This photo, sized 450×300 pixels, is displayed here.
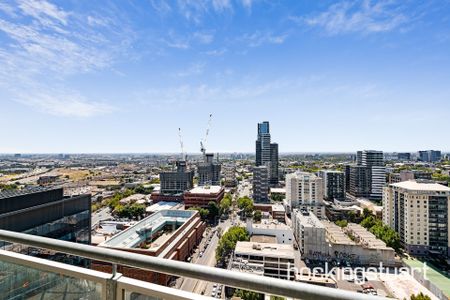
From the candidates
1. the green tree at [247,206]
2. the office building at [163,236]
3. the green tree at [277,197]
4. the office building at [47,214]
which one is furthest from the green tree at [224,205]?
the office building at [47,214]

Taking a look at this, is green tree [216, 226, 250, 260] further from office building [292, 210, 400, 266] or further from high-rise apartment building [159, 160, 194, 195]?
high-rise apartment building [159, 160, 194, 195]

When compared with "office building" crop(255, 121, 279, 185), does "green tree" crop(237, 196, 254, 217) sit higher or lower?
lower

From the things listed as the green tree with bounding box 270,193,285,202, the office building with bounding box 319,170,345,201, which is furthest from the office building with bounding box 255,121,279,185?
the office building with bounding box 319,170,345,201

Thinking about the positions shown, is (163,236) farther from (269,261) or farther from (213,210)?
(213,210)

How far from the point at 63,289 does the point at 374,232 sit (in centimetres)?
1758

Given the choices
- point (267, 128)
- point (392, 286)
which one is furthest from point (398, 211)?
point (267, 128)

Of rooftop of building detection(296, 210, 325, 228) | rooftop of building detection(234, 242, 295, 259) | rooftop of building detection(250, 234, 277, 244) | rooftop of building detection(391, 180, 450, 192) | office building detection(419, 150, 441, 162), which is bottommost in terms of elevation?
rooftop of building detection(250, 234, 277, 244)

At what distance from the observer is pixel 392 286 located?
375 inches

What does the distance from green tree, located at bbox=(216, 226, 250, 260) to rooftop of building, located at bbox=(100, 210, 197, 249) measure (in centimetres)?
278

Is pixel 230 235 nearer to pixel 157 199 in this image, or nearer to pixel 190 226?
pixel 190 226

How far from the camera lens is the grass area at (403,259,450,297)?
33.7ft

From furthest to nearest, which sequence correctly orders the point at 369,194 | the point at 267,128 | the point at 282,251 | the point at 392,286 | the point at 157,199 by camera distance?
1. the point at 267,128
2. the point at 369,194
3. the point at 157,199
4. the point at 282,251
5. the point at 392,286

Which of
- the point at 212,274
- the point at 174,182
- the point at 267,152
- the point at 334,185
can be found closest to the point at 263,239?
the point at 212,274

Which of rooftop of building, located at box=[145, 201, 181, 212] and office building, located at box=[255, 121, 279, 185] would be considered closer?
rooftop of building, located at box=[145, 201, 181, 212]
